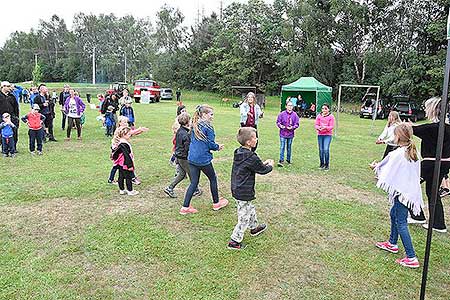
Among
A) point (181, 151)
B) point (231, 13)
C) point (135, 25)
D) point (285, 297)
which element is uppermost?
point (135, 25)

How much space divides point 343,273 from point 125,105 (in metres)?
9.58

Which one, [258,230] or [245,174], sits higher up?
[245,174]

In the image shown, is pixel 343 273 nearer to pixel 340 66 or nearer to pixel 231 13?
pixel 340 66

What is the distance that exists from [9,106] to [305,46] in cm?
2881

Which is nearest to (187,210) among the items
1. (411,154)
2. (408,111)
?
(411,154)

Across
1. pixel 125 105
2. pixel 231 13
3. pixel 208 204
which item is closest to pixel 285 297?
pixel 208 204

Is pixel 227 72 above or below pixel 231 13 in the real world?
below

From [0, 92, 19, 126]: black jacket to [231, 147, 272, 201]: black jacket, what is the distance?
297 inches

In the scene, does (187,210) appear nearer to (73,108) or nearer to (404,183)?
(404,183)

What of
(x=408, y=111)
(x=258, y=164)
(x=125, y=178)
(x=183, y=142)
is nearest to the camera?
(x=258, y=164)

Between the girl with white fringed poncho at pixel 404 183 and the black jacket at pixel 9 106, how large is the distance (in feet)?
29.3

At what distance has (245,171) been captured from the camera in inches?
163

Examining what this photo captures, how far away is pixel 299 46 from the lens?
34.3 m

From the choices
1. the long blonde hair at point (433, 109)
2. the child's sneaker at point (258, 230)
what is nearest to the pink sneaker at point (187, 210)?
the child's sneaker at point (258, 230)
